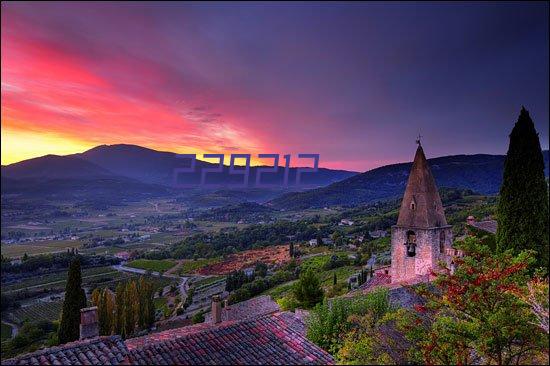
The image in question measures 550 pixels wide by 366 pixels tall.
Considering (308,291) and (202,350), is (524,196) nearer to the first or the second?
(308,291)

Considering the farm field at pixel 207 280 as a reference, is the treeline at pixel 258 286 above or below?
above

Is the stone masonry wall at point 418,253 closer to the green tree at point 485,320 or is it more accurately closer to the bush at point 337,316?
the bush at point 337,316

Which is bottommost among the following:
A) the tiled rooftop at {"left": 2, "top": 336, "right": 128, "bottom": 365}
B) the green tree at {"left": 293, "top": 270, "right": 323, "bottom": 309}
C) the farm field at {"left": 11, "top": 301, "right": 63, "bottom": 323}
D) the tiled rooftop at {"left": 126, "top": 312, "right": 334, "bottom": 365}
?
the farm field at {"left": 11, "top": 301, "right": 63, "bottom": 323}

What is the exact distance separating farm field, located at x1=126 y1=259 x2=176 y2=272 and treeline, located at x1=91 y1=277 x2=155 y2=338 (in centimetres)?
4122

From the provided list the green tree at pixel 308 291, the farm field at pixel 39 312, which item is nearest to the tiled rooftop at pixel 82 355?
the green tree at pixel 308 291

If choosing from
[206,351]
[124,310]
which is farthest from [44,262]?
[206,351]

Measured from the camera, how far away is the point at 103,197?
161 meters

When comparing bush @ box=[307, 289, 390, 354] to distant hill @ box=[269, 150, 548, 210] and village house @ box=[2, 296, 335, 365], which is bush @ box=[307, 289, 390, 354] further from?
distant hill @ box=[269, 150, 548, 210]

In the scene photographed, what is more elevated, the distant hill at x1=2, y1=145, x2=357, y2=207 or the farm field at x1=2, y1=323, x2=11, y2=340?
the distant hill at x1=2, y1=145, x2=357, y2=207

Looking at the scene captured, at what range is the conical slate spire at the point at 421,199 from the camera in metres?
24.1

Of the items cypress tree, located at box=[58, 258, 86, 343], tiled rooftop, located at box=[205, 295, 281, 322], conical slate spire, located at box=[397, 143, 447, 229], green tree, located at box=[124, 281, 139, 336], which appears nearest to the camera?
conical slate spire, located at box=[397, 143, 447, 229]

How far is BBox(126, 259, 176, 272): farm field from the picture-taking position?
87.8 m

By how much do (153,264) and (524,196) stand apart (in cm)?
8440

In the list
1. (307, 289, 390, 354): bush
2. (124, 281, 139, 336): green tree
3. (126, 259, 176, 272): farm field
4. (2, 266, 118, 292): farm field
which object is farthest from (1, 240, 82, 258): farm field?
(307, 289, 390, 354): bush
